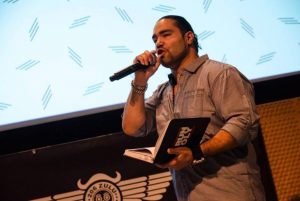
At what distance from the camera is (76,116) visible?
228cm

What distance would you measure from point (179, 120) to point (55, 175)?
1.20 m

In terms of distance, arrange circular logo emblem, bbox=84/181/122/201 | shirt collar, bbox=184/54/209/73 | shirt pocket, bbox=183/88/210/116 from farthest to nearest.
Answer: circular logo emblem, bbox=84/181/122/201, shirt collar, bbox=184/54/209/73, shirt pocket, bbox=183/88/210/116

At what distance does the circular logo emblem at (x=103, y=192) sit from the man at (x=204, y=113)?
0.51m

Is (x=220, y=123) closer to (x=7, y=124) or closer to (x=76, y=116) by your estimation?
(x=76, y=116)

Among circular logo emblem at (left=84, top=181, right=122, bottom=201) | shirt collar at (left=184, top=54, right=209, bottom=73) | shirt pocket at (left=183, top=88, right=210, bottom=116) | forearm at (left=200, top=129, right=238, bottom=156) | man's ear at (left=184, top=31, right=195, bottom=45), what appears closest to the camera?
forearm at (left=200, top=129, right=238, bottom=156)

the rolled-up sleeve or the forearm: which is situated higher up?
the rolled-up sleeve

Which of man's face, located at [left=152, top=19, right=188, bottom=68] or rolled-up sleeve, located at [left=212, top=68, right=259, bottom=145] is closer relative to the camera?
rolled-up sleeve, located at [left=212, top=68, right=259, bottom=145]

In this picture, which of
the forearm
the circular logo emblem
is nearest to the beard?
the forearm

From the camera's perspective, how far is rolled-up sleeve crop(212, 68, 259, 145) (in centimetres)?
145

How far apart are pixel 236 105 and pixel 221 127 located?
5.3 inches

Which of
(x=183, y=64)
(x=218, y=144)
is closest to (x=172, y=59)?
(x=183, y=64)

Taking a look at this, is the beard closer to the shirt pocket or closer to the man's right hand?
the man's right hand

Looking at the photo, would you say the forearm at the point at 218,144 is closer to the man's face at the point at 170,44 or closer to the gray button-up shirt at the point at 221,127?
the gray button-up shirt at the point at 221,127

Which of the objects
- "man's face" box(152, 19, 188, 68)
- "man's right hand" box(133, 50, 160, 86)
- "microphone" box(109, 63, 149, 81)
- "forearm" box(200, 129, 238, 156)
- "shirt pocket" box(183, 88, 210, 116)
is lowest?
"forearm" box(200, 129, 238, 156)
